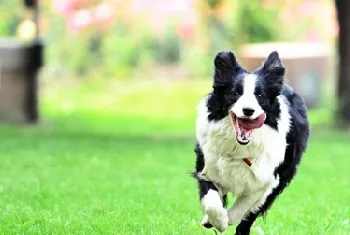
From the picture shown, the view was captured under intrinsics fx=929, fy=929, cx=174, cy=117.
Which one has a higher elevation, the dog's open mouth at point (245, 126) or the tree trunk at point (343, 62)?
the dog's open mouth at point (245, 126)

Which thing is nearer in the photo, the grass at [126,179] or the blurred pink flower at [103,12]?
the grass at [126,179]

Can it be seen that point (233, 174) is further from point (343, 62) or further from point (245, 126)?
point (343, 62)

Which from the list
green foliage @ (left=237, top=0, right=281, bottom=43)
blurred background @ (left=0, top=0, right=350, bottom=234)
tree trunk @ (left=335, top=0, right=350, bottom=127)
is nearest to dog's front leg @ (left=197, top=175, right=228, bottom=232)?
blurred background @ (left=0, top=0, right=350, bottom=234)

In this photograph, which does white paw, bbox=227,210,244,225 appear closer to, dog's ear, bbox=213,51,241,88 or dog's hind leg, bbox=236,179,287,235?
dog's hind leg, bbox=236,179,287,235

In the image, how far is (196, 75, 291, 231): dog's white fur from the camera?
621 centimetres

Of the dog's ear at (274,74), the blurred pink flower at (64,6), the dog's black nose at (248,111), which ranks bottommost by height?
the blurred pink flower at (64,6)

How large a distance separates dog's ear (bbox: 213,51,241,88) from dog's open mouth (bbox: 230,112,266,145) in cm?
29

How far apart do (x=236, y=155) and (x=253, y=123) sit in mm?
398

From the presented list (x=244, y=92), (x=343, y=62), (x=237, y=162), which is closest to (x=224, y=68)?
(x=244, y=92)

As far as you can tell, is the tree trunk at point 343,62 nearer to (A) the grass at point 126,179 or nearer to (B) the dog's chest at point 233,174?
(A) the grass at point 126,179

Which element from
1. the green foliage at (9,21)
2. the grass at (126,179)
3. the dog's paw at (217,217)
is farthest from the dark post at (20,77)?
the dog's paw at (217,217)

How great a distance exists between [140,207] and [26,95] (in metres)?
9.77

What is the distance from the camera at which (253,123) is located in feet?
19.6

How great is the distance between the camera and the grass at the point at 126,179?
7363 millimetres
